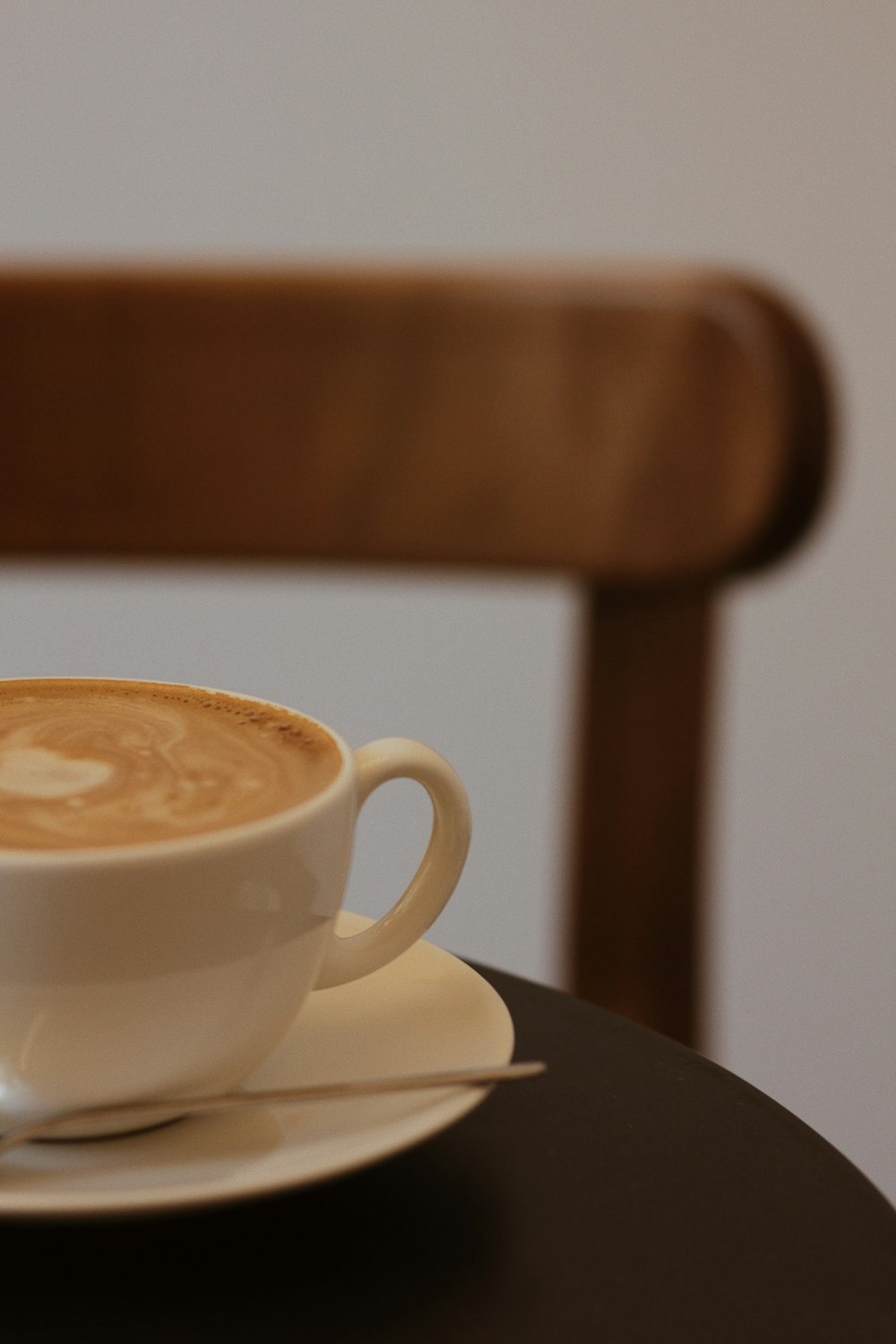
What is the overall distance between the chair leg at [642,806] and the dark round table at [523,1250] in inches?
10.2

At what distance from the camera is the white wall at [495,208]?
41.7 inches

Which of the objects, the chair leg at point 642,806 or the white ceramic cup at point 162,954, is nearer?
the white ceramic cup at point 162,954

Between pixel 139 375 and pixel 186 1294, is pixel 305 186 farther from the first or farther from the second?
pixel 186 1294

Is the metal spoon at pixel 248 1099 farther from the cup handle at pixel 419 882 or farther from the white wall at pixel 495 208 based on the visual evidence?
the white wall at pixel 495 208

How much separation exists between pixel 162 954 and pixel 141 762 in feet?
0.19

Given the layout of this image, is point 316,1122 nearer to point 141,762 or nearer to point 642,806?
point 141,762

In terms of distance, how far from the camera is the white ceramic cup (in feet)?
0.99

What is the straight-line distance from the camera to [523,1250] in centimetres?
32

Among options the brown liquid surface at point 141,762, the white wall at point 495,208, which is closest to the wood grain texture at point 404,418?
the brown liquid surface at point 141,762

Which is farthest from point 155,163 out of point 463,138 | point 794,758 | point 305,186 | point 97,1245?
point 97,1245

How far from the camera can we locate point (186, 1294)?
0.29m

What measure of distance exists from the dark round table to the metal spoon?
0.7 inches

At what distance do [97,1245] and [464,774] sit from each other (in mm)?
871

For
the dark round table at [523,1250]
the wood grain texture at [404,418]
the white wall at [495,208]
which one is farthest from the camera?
the white wall at [495,208]
